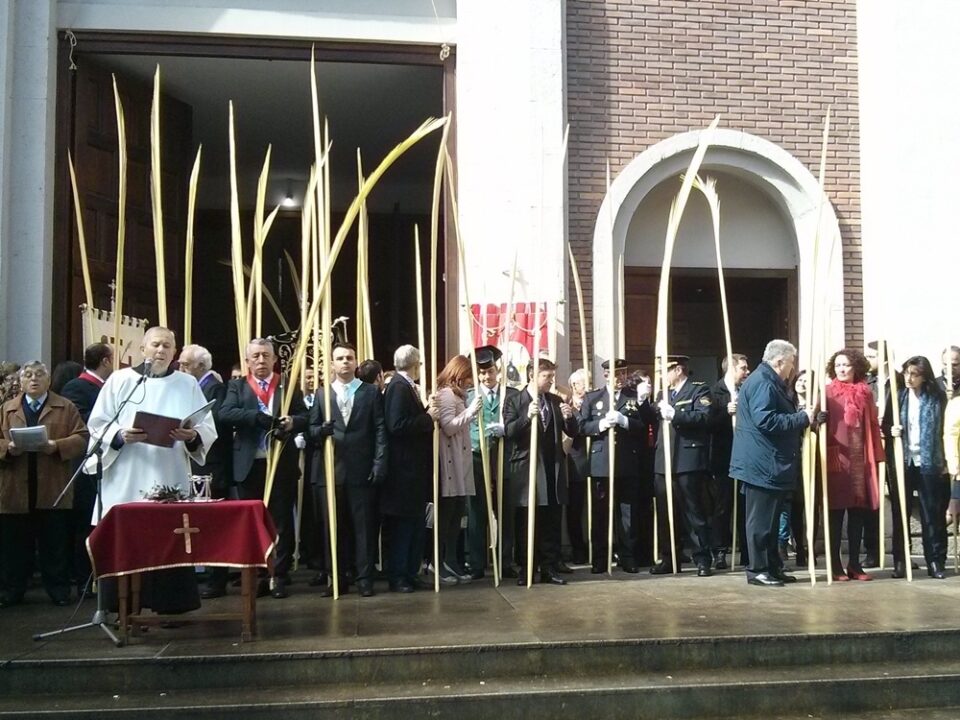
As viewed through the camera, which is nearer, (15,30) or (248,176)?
(15,30)

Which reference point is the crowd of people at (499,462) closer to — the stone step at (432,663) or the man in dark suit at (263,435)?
the man in dark suit at (263,435)

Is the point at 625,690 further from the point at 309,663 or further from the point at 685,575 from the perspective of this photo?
the point at 685,575

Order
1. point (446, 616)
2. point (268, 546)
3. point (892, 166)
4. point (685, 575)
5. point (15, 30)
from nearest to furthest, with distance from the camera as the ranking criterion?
1. point (268, 546)
2. point (446, 616)
3. point (685, 575)
4. point (15, 30)
5. point (892, 166)

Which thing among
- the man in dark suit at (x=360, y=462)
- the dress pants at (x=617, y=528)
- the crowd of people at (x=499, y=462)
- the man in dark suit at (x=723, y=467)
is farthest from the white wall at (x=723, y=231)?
the man in dark suit at (x=360, y=462)

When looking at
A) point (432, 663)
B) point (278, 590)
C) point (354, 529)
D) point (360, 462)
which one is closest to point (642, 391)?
point (360, 462)

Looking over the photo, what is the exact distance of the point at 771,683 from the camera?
6066 millimetres

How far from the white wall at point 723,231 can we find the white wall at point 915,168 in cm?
95

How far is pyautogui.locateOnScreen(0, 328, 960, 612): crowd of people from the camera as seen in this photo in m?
8.05

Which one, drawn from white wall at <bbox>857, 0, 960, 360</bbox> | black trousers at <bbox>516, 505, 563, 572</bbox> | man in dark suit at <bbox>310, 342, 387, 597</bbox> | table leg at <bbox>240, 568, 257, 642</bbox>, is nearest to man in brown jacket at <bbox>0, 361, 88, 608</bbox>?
man in dark suit at <bbox>310, 342, 387, 597</bbox>

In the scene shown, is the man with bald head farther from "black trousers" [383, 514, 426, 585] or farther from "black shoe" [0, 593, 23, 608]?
"black trousers" [383, 514, 426, 585]

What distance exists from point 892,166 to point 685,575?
4.85 metres

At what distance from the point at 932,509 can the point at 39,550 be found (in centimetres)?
642

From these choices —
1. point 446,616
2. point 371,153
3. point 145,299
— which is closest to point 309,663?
point 446,616

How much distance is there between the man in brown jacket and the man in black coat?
82.1 inches
